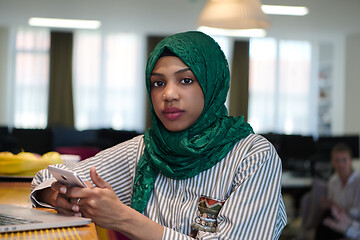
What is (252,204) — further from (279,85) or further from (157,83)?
(279,85)

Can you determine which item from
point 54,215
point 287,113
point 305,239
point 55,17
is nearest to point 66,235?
point 54,215

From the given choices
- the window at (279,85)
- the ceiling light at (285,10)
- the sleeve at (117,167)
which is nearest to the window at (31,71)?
the window at (279,85)

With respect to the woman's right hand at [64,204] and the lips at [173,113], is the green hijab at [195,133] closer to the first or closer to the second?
the lips at [173,113]

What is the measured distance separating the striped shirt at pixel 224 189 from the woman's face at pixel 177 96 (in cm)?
15

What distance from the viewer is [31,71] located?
9820mm

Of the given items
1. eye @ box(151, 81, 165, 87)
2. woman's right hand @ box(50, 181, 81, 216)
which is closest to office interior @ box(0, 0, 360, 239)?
eye @ box(151, 81, 165, 87)

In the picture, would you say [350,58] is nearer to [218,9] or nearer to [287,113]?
[287,113]

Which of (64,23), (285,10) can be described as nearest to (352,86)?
(285,10)

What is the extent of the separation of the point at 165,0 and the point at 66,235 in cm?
669

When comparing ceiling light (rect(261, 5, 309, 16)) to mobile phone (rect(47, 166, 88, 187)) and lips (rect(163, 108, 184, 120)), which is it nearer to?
lips (rect(163, 108, 184, 120))

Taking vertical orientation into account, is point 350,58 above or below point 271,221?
above

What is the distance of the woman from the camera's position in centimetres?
108

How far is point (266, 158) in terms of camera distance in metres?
1.12

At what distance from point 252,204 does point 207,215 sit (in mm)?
122
